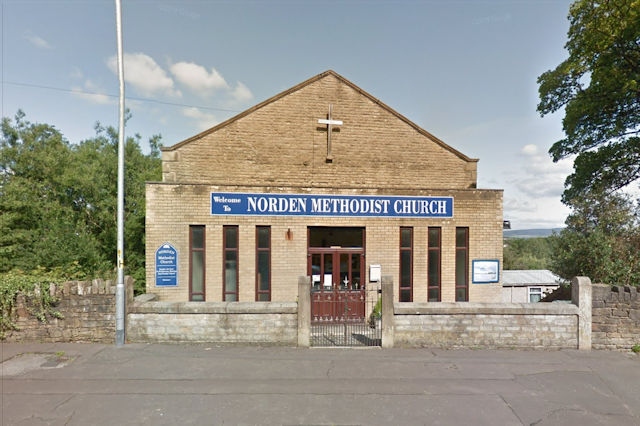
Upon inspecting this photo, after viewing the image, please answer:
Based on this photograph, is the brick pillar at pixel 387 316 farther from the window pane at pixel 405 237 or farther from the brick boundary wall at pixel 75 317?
the brick boundary wall at pixel 75 317

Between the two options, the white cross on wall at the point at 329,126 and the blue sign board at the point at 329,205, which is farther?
the white cross on wall at the point at 329,126

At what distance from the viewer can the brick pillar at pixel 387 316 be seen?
6473 mm

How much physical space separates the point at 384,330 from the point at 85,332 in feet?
23.4

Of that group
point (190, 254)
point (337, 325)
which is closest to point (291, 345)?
point (337, 325)

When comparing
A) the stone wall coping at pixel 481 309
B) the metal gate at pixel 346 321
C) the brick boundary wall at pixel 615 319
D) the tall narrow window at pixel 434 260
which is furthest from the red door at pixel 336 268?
the brick boundary wall at pixel 615 319

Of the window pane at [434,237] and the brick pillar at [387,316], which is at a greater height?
the window pane at [434,237]

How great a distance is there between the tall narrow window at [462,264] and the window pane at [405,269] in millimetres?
1785

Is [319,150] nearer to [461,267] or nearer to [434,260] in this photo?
[434,260]

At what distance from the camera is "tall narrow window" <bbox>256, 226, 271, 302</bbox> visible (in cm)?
916

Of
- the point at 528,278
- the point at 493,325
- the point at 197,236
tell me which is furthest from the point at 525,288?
the point at 197,236

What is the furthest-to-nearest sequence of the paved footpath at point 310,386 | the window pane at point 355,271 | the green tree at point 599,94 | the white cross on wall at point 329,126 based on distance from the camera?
the green tree at point 599,94
the white cross on wall at point 329,126
the window pane at point 355,271
the paved footpath at point 310,386

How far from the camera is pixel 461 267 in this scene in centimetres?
988

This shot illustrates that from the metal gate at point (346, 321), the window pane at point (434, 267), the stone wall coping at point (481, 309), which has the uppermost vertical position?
the window pane at point (434, 267)

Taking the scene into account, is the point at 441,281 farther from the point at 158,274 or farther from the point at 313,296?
the point at 158,274
